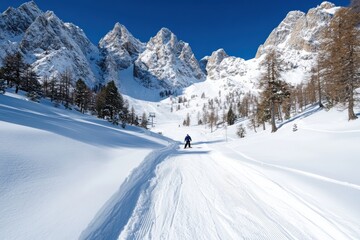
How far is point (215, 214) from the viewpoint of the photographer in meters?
4.12

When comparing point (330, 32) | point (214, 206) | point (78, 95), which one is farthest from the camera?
point (78, 95)

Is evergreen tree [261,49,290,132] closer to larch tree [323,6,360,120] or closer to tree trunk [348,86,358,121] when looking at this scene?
larch tree [323,6,360,120]

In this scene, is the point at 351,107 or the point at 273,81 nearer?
the point at 351,107

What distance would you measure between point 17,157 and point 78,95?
51.2m

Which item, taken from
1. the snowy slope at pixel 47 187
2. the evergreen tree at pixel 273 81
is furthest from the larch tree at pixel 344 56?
the snowy slope at pixel 47 187

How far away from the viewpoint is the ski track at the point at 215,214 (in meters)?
3.39

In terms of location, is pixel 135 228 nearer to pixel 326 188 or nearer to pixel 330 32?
pixel 326 188

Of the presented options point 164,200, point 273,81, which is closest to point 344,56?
point 273,81

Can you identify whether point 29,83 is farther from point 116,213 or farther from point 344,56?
point 344,56

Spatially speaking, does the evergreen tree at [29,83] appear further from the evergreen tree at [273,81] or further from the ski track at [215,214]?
the ski track at [215,214]

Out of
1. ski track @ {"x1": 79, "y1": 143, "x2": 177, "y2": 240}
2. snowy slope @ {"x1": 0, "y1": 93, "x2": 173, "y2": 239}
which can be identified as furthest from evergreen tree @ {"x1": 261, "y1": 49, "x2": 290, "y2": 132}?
ski track @ {"x1": 79, "y1": 143, "x2": 177, "y2": 240}

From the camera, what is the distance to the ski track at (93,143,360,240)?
3.39 m

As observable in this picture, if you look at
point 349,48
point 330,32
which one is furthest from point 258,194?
point 330,32

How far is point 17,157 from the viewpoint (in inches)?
199
